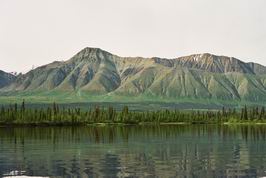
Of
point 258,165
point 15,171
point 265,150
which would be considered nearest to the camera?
point 15,171

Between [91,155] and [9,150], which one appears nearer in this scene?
[91,155]

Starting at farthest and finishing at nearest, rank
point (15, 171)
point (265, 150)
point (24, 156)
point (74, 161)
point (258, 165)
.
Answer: point (265, 150) → point (24, 156) → point (74, 161) → point (258, 165) → point (15, 171)

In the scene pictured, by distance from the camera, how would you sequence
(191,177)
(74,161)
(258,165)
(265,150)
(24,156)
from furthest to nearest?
1. (265,150)
2. (24,156)
3. (74,161)
4. (258,165)
5. (191,177)

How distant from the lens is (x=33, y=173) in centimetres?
7125

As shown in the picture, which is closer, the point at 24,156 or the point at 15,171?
the point at 15,171

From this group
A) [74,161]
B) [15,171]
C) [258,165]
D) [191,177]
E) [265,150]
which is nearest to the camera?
[191,177]

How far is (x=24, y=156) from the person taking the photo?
97.9m

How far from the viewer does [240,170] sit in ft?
243

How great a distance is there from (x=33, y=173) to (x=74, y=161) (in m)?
16.2

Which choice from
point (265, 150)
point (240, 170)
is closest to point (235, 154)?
point (265, 150)

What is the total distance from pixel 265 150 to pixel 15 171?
56.8 m

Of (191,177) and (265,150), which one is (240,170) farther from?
(265,150)

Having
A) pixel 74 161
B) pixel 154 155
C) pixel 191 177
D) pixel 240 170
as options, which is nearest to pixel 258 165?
pixel 240 170

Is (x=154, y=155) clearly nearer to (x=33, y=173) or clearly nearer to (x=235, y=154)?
(x=235, y=154)
